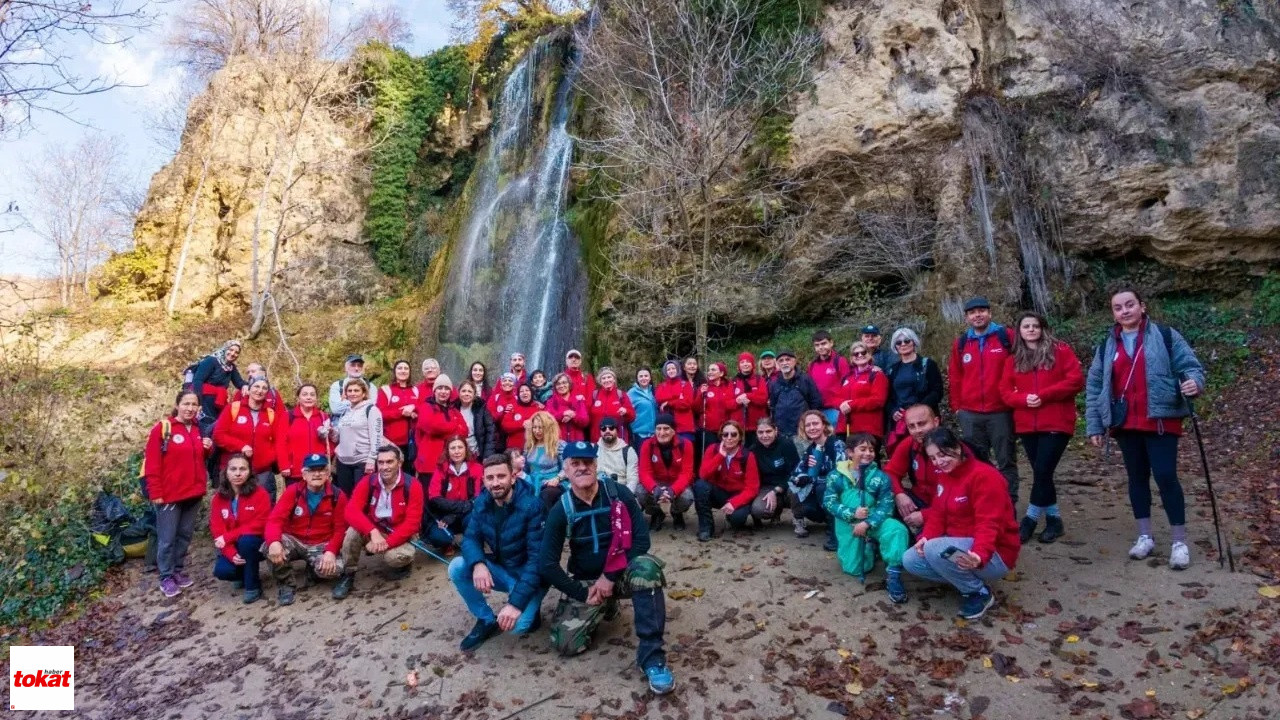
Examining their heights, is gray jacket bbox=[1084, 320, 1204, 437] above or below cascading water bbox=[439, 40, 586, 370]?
below

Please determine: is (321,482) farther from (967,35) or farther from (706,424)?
(967,35)

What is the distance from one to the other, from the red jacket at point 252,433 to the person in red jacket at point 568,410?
9.42 ft

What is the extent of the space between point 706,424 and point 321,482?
397 cm

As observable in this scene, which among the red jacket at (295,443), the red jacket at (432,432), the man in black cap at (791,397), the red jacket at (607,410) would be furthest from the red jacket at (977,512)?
the red jacket at (295,443)

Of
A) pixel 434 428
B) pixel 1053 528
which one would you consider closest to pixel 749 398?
pixel 1053 528

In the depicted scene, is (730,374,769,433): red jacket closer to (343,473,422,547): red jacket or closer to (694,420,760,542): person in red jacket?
(694,420,760,542): person in red jacket

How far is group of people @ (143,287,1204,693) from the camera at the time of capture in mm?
4195

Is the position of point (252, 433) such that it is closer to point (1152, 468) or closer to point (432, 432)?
point (432, 432)

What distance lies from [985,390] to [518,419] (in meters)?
4.68

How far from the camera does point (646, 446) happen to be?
254 inches

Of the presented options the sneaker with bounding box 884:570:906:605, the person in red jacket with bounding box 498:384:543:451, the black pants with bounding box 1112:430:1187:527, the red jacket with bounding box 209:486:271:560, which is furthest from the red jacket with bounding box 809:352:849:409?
the red jacket with bounding box 209:486:271:560

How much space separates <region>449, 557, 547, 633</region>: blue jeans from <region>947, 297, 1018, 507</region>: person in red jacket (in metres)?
3.75

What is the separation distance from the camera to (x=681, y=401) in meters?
7.43

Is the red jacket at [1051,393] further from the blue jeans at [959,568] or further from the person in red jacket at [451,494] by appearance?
the person in red jacket at [451,494]
